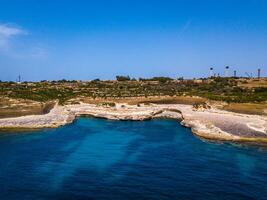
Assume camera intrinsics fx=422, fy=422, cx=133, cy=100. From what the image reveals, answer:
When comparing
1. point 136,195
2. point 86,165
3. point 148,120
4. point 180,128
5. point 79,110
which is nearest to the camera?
point 136,195

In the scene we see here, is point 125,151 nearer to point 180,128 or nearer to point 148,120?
point 180,128

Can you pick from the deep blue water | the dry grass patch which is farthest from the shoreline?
the dry grass patch

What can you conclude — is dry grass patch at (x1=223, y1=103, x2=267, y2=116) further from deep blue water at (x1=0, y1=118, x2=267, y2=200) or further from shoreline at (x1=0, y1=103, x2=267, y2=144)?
deep blue water at (x1=0, y1=118, x2=267, y2=200)

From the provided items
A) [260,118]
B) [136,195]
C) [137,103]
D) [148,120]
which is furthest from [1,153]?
[137,103]

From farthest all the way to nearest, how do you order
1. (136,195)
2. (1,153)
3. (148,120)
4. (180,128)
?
(148,120), (180,128), (1,153), (136,195)

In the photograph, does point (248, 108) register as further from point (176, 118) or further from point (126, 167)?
point (126, 167)

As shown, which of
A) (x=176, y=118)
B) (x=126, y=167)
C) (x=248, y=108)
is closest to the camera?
(x=126, y=167)

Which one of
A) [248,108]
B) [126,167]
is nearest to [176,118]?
[248,108]
